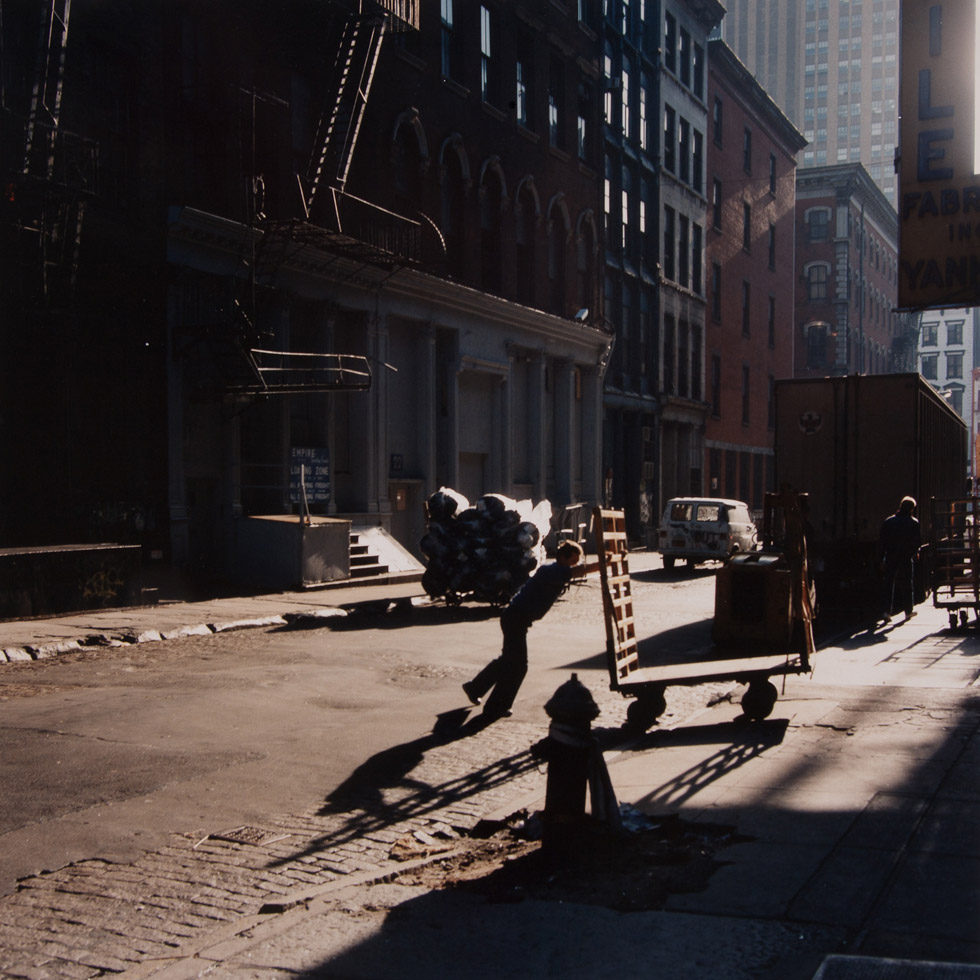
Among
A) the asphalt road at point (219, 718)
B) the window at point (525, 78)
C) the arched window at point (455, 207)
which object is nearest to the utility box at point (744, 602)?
the asphalt road at point (219, 718)

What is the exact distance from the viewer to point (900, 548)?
60.3 ft

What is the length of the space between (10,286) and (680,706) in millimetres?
12652

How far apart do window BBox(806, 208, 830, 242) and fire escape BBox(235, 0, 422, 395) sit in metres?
53.3

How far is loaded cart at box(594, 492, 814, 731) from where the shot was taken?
9.73m

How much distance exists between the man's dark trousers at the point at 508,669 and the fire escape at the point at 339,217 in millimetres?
13380

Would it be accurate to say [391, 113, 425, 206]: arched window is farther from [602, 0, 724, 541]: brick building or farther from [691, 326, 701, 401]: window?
[691, 326, 701, 401]: window

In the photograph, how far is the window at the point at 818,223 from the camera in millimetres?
75812

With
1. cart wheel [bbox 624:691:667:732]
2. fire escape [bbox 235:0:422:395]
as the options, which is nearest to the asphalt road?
cart wheel [bbox 624:691:667:732]

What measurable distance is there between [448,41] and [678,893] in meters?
29.5

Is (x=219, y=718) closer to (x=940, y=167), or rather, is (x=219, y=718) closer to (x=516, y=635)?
(x=516, y=635)

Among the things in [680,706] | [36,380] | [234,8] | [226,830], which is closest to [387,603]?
[36,380]

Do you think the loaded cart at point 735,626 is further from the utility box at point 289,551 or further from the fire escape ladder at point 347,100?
the fire escape ladder at point 347,100

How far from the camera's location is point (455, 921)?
5.31m

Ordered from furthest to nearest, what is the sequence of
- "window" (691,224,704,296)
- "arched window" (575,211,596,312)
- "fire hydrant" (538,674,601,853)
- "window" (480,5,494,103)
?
"window" (691,224,704,296)
"arched window" (575,211,596,312)
"window" (480,5,494,103)
"fire hydrant" (538,674,601,853)
